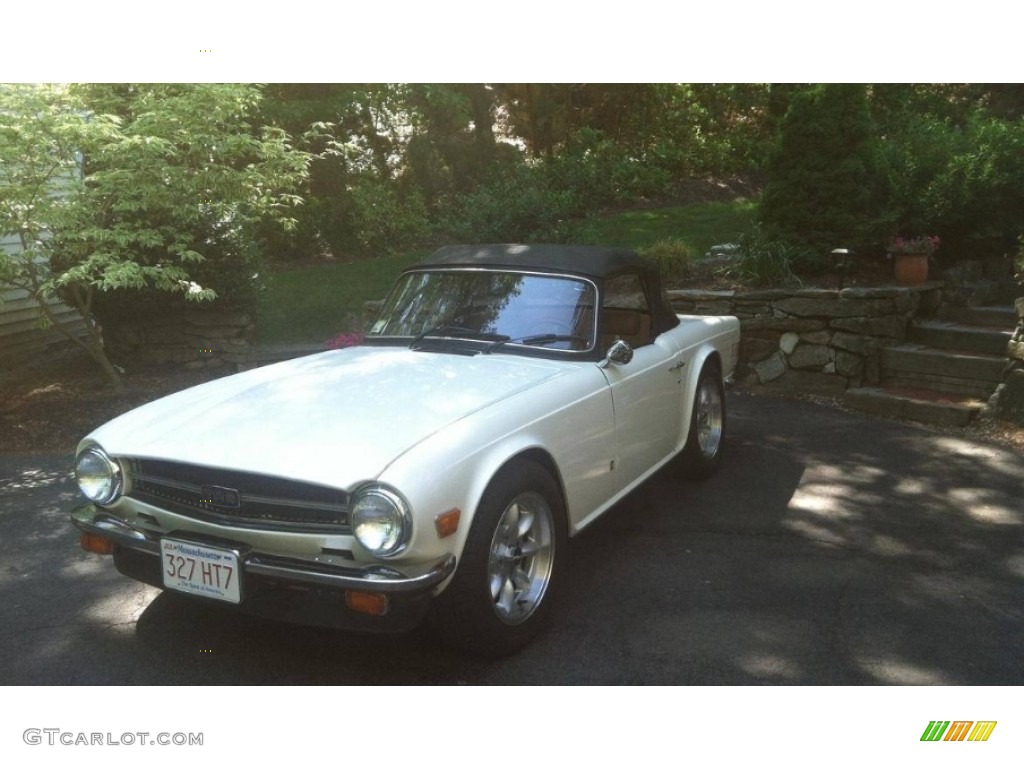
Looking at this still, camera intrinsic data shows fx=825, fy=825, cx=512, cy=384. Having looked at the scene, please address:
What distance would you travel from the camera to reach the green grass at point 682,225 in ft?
31.4

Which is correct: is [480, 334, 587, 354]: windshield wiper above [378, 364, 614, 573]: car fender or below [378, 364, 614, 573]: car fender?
above

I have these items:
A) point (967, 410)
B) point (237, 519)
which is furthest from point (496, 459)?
point (967, 410)

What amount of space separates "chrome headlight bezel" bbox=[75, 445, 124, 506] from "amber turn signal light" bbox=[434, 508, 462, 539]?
1.23m

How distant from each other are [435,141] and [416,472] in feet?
29.3

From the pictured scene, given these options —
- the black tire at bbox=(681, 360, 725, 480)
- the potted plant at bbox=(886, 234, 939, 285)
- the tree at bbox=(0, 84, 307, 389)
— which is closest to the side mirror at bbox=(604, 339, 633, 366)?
the black tire at bbox=(681, 360, 725, 480)

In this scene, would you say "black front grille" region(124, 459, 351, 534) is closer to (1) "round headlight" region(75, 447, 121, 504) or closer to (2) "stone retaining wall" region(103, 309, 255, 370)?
(1) "round headlight" region(75, 447, 121, 504)

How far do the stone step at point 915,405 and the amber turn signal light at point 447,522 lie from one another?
4.75 m

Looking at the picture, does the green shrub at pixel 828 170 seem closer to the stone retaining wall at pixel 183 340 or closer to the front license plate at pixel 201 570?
the stone retaining wall at pixel 183 340

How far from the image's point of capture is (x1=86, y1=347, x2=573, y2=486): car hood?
269cm

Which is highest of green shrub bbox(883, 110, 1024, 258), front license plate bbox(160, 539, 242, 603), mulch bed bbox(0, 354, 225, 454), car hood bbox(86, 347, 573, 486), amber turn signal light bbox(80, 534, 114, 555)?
green shrub bbox(883, 110, 1024, 258)

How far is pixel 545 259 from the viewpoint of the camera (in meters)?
4.07

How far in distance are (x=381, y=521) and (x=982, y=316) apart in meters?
6.60

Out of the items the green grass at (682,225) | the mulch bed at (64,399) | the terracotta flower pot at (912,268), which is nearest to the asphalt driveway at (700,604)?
the mulch bed at (64,399)
